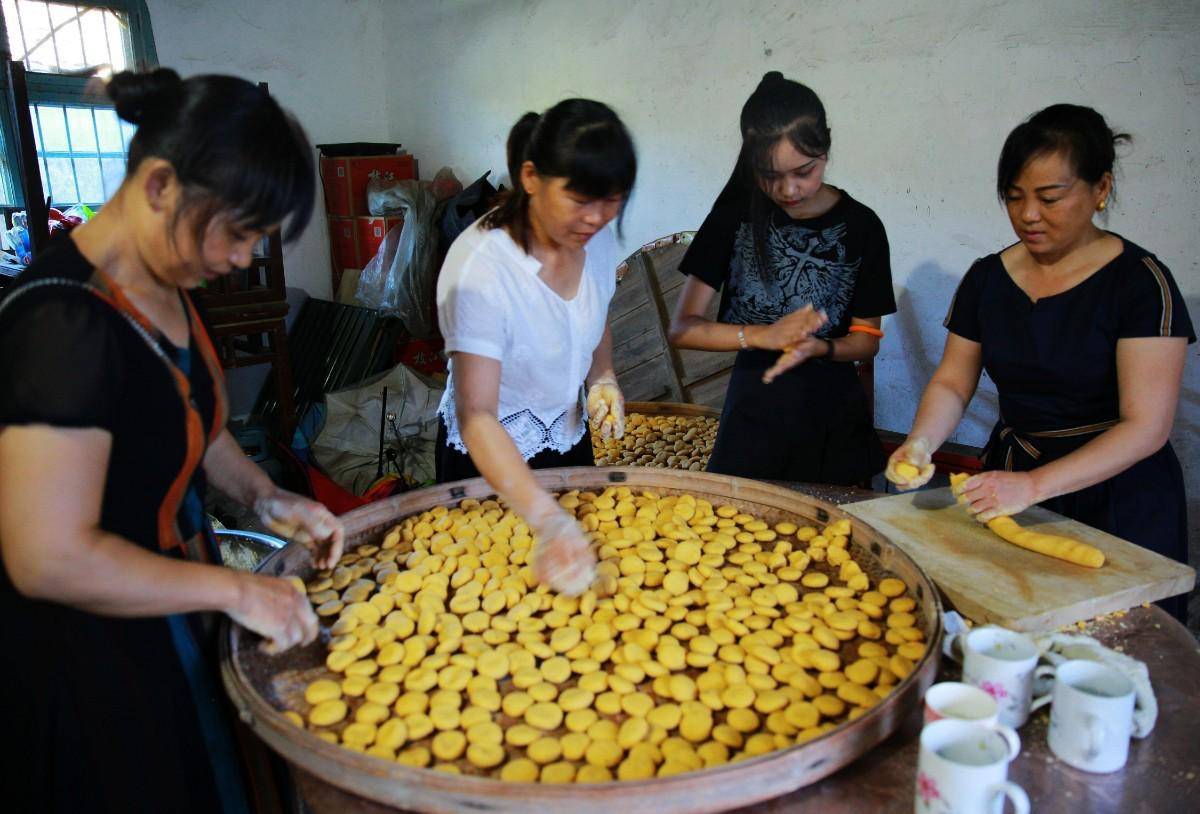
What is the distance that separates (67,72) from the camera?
5.32 m

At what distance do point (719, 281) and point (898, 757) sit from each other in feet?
4.87

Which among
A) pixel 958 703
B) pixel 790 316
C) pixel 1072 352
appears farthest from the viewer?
pixel 790 316

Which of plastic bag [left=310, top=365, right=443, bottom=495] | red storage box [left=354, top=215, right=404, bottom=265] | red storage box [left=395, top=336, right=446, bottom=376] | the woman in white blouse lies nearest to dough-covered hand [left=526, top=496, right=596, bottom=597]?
the woman in white blouse

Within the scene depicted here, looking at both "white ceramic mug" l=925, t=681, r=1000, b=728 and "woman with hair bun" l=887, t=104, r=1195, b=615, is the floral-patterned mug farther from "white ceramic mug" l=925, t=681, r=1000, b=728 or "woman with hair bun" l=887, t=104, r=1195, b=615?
"woman with hair bun" l=887, t=104, r=1195, b=615

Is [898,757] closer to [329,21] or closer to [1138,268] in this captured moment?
[1138,268]

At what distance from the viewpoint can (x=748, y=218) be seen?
221 cm

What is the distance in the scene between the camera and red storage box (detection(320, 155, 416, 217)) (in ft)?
19.6

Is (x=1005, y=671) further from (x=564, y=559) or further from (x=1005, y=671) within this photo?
(x=564, y=559)

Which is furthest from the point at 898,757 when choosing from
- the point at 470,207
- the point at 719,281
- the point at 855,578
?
the point at 470,207

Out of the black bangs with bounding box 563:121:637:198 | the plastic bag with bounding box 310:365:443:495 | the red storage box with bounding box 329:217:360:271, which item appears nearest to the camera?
the black bangs with bounding box 563:121:637:198

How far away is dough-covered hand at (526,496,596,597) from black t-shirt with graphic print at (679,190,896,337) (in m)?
1.09

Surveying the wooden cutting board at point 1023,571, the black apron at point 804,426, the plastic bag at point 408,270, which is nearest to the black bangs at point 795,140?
the black apron at point 804,426

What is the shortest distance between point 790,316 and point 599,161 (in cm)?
79

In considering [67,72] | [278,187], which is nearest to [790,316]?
[278,187]
